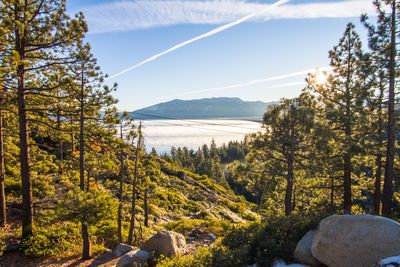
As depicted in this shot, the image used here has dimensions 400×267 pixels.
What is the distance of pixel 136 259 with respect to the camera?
11.3 meters

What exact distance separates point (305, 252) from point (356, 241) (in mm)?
1500

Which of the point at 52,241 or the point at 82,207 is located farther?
the point at 52,241

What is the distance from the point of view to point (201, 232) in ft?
71.9

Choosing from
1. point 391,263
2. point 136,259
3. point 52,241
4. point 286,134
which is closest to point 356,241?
point 391,263

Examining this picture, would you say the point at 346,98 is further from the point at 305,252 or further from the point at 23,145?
the point at 23,145

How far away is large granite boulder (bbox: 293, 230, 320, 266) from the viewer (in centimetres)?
837

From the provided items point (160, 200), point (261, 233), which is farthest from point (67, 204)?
point (160, 200)

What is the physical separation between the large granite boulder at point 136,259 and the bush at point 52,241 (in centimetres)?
354

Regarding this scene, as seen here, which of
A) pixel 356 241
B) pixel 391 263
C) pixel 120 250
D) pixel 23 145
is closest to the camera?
pixel 391 263

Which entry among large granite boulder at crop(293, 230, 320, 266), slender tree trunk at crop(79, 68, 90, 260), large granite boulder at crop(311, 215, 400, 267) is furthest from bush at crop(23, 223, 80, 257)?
large granite boulder at crop(311, 215, 400, 267)

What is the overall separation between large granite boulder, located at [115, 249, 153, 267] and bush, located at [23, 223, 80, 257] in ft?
11.6

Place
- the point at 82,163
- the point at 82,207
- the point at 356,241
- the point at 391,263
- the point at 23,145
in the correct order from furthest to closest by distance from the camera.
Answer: the point at 23,145
the point at 82,163
the point at 82,207
the point at 356,241
the point at 391,263

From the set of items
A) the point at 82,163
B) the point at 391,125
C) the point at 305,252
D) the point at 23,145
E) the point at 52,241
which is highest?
the point at 391,125

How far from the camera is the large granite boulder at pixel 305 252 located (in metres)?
8.37
